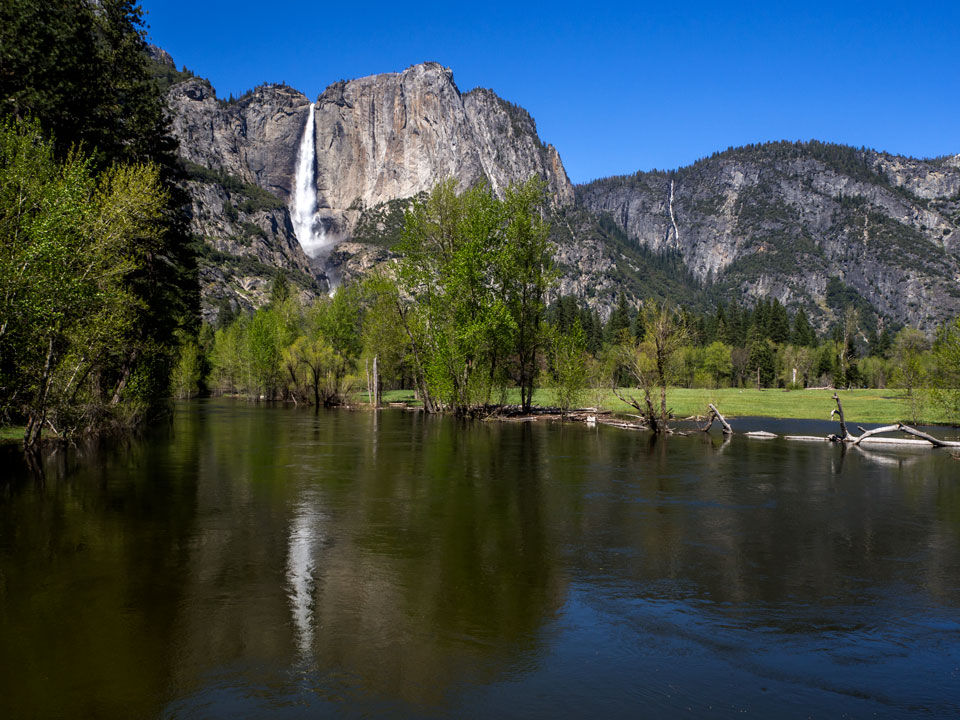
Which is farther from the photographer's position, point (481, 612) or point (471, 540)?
point (471, 540)

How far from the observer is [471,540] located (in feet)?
50.6

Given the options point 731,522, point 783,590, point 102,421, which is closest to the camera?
point 783,590

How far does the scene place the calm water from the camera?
26.5 ft

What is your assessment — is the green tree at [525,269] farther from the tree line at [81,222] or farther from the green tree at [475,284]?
the tree line at [81,222]

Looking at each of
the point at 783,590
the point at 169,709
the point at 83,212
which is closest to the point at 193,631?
the point at 169,709

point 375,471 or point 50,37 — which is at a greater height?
point 50,37

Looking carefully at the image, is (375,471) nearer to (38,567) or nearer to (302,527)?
(302,527)

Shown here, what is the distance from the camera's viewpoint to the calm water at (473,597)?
8070 mm

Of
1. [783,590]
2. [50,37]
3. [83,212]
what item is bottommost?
[783,590]

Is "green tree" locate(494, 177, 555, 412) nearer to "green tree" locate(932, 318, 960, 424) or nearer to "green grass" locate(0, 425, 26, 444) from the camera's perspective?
"green tree" locate(932, 318, 960, 424)

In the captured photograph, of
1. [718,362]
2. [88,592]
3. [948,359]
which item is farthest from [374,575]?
[718,362]

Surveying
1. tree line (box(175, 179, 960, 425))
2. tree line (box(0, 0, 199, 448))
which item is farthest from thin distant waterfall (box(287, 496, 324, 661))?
tree line (box(175, 179, 960, 425))

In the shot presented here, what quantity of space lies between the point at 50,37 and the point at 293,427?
92.1ft

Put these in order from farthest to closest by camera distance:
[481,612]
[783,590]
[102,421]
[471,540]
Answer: [102,421] → [471,540] → [783,590] → [481,612]
